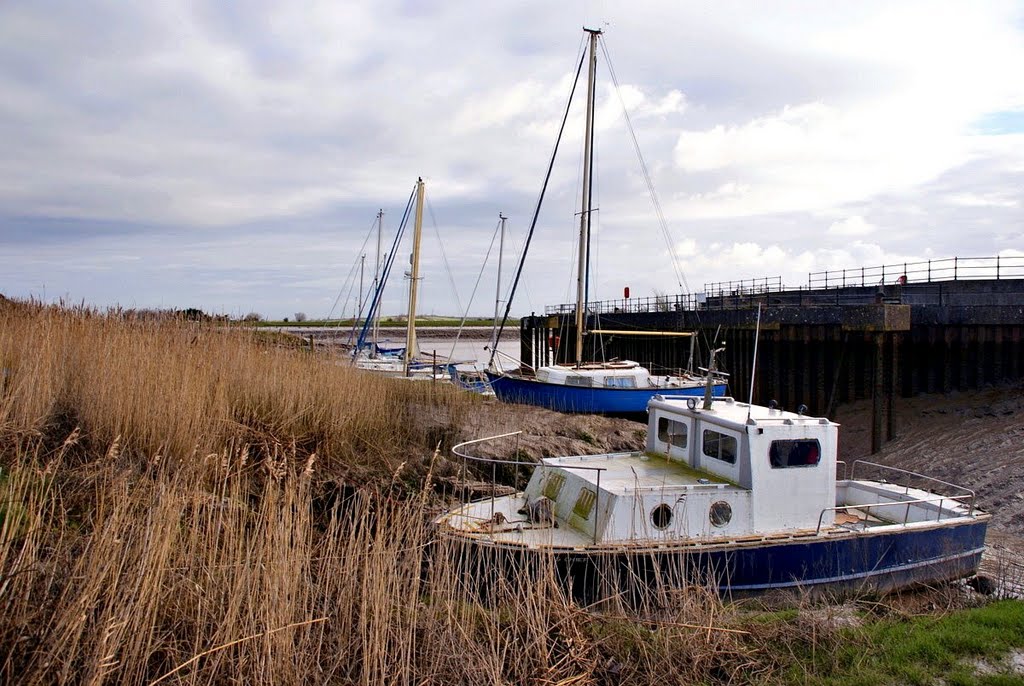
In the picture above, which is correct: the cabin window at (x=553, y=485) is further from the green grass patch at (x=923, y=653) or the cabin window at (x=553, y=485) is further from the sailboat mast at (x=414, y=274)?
the sailboat mast at (x=414, y=274)

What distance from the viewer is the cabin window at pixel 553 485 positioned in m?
10.2

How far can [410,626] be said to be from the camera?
5043mm

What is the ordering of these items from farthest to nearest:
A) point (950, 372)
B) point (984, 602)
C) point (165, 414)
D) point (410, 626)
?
point (950, 372)
point (984, 602)
point (165, 414)
point (410, 626)

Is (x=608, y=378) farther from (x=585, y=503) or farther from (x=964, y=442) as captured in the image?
(x=585, y=503)

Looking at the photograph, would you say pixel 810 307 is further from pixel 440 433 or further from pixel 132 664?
pixel 132 664

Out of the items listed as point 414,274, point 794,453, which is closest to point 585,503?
point 794,453

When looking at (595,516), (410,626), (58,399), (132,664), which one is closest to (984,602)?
(595,516)

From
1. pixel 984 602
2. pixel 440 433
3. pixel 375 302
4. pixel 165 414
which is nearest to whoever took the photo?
pixel 165 414

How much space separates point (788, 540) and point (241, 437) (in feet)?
22.0

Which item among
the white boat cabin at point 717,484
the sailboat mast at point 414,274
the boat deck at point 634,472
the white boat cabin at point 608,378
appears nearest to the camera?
the white boat cabin at point 717,484

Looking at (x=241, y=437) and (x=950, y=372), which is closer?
(x=241, y=437)

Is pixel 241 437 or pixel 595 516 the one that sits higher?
pixel 241 437

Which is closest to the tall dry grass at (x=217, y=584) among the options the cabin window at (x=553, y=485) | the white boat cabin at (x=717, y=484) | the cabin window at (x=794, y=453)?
the white boat cabin at (x=717, y=484)

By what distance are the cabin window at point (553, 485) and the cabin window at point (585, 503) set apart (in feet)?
1.59
